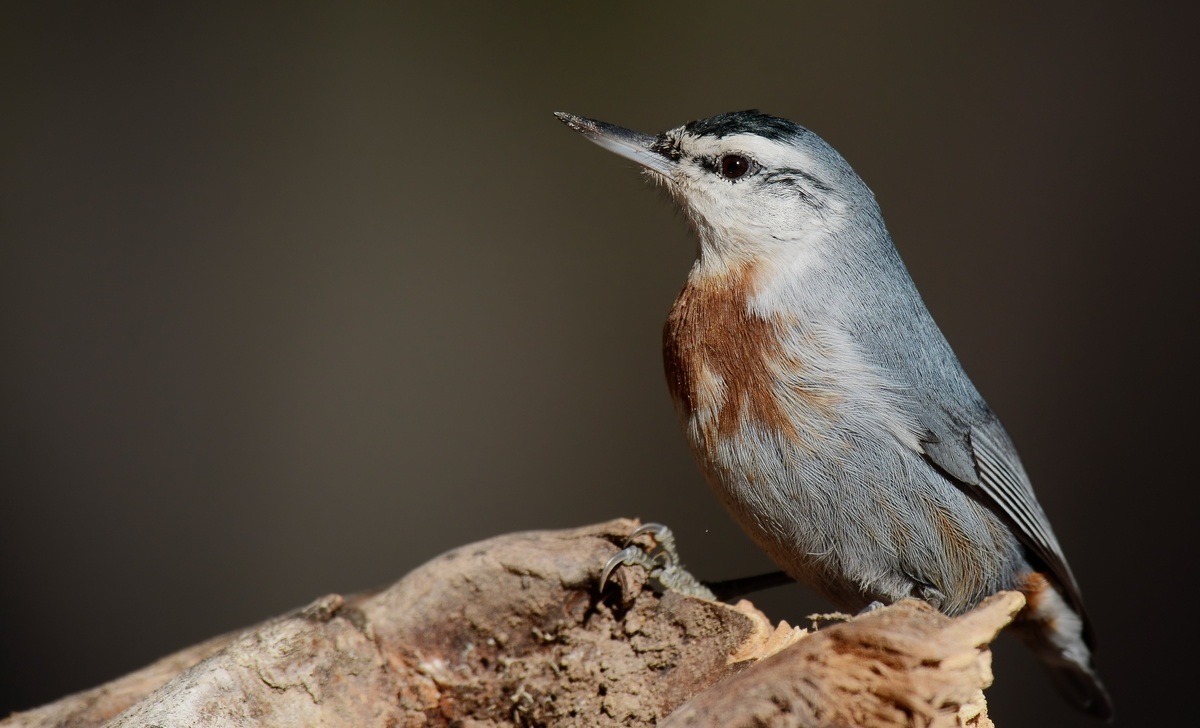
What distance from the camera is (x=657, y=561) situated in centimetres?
238

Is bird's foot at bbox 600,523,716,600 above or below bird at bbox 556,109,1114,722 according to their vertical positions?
below

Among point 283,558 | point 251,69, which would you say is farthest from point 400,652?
point 251,69

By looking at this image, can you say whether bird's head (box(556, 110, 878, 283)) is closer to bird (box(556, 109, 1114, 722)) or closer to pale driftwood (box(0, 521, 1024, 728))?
bird (box(556, 109, 1114, 722))

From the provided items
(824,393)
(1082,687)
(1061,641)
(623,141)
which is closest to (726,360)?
(824,393)

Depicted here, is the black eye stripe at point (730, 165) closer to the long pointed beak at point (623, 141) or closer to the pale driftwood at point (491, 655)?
the long pointed beak at point (623, 141)

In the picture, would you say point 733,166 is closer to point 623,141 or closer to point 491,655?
point 623,141

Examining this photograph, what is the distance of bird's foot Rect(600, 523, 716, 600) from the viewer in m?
2.32

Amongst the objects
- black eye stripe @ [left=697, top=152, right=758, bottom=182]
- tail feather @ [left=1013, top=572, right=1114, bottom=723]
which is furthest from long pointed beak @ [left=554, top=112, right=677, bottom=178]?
tail feather @ [left=1013, top=572, right=1114, bottom=723]

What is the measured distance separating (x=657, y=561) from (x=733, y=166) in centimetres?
100

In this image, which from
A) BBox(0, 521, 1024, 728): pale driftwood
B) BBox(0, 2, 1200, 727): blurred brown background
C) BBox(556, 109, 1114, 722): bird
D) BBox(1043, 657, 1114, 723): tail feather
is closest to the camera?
BBox(0, 521, 1024, 728): pale driftwood

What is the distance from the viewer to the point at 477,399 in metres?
5.41

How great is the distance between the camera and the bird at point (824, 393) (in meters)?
2.29

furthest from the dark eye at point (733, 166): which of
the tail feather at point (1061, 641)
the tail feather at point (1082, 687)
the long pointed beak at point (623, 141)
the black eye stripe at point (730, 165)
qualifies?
the tail feather at point (1082, 687)

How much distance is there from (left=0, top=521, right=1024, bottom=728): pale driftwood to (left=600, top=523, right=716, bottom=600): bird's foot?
29 mm
